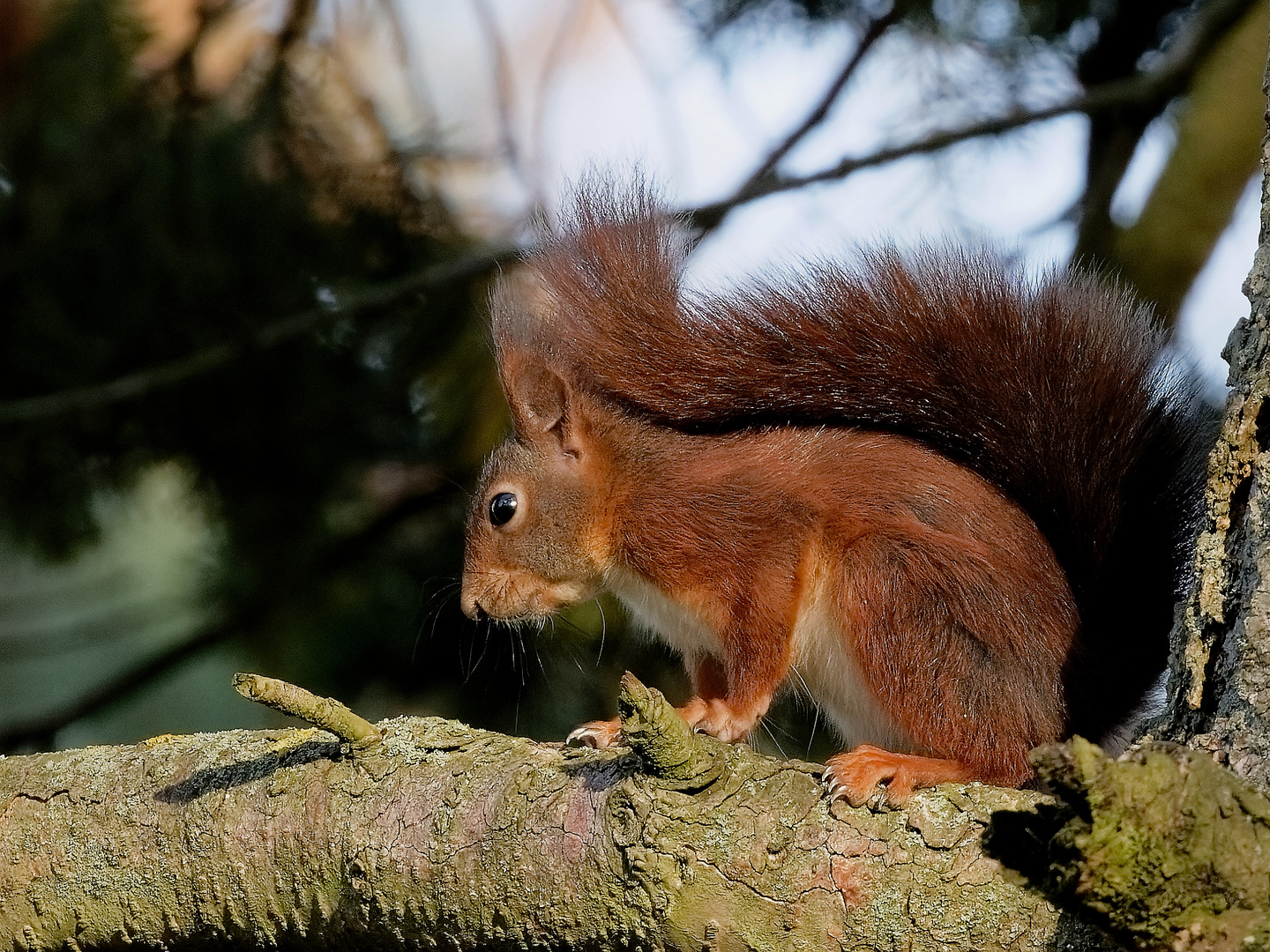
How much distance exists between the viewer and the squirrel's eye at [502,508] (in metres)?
2.02

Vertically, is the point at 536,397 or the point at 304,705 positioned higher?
the point at 536,397

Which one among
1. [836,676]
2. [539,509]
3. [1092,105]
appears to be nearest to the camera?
[836,676]

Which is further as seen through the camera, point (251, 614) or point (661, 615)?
point (251, 614)

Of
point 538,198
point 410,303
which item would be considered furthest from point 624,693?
point 410,303

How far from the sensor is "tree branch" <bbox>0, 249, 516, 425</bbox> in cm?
242

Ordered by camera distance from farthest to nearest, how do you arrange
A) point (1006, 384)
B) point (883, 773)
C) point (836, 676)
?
point (836, 676), point (1006, 384), point (883, 773)

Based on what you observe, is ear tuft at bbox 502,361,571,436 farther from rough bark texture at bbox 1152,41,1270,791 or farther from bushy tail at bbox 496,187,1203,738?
rough bark texture at bbox 1152,41,1270,791

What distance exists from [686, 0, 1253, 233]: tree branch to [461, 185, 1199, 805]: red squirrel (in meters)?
0.57

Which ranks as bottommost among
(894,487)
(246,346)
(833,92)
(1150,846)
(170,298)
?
(1150,846)

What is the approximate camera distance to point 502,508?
79.9 inches

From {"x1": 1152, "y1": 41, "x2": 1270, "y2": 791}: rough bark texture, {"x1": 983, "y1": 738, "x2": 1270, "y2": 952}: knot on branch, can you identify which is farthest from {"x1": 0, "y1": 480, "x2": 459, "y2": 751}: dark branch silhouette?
{"x1": 983, "y1": 738, "x2": 1270, "y2": 952}: knot on branch

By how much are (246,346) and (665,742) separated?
1.69m

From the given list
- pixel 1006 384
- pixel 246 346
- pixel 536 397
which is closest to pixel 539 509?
pixel 536 397

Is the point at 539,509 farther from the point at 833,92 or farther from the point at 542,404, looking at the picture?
the point at 833,92
